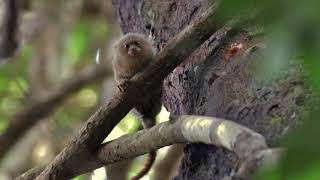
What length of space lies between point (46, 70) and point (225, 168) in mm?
2149

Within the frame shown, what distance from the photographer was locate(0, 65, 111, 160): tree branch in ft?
7.50

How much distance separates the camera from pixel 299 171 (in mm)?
291

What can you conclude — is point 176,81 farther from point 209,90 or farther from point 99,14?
point 99,14

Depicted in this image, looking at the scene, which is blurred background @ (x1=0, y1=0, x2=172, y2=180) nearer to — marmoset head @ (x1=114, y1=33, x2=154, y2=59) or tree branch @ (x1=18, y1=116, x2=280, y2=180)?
marmoset head @ (x1=114, y1=33, x2=154, y2=59)

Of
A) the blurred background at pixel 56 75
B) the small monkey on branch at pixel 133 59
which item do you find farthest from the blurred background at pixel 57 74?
the small monkey on branch at pixel 133 59

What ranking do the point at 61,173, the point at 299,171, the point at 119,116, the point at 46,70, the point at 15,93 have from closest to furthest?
1. the point at 299,171
2. the point at 119,116
3. the point at 61,173
4. the point at 46,70
5. the point at 15,93

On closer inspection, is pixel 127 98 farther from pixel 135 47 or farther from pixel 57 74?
pixel 57 74

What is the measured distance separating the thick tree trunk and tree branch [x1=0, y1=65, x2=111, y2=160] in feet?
2.95

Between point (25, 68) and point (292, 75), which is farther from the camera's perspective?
point (25, 68)

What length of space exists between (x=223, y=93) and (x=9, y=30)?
1.50 m

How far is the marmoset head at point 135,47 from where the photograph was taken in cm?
141

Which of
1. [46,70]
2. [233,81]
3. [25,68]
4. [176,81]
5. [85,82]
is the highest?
[25,68]

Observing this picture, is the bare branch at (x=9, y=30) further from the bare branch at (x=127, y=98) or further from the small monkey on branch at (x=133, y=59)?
the bare branch at (x=127, y=98)

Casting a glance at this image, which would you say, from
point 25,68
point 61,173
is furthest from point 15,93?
point 61,173
